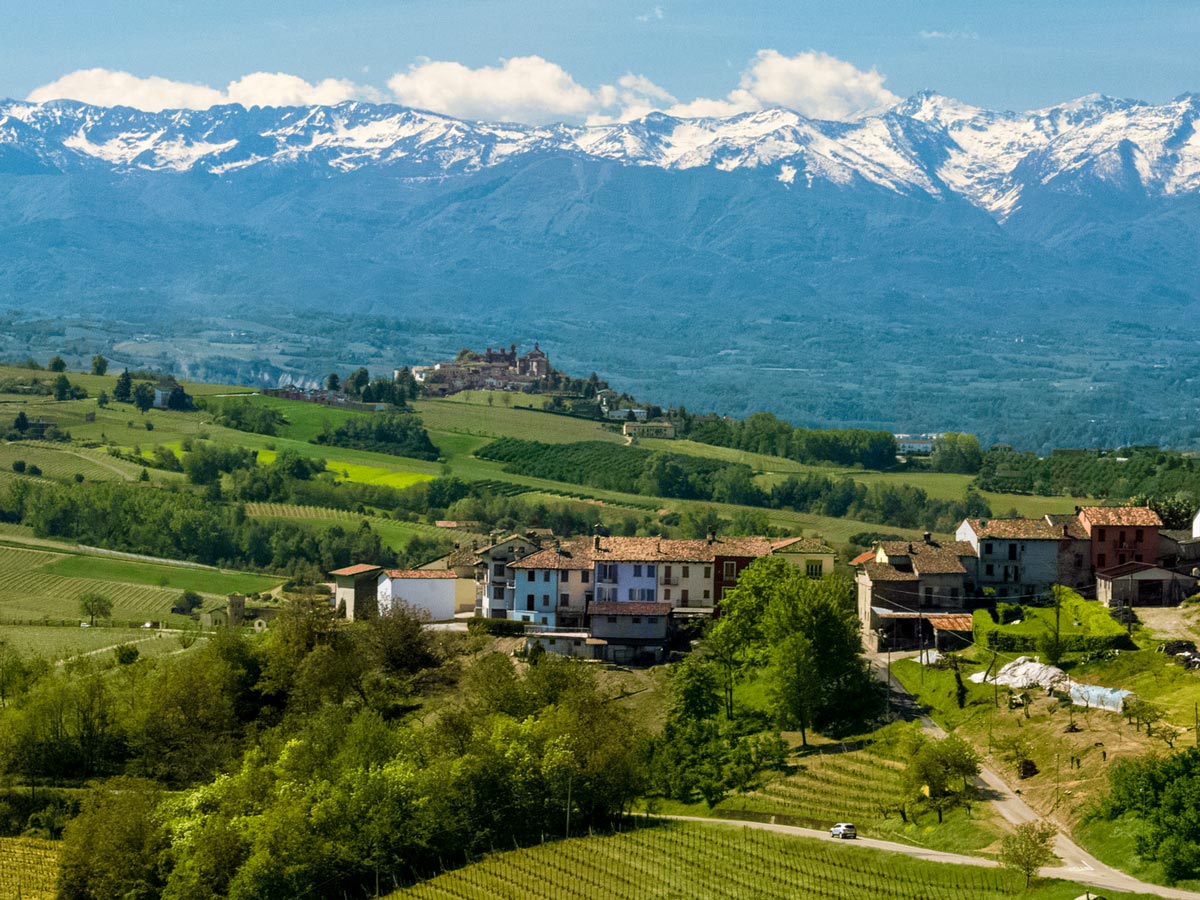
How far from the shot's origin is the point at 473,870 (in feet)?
183

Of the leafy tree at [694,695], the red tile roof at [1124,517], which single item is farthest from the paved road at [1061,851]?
the red tile roof at [1124,517]

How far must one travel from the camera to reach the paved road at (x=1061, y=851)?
46.7 metres

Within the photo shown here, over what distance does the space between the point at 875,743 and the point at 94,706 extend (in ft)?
108

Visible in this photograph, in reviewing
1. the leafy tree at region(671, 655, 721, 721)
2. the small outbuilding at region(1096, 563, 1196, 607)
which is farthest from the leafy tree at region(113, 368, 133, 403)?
the small outbuilding at region(1096, 563, 1196, 607)

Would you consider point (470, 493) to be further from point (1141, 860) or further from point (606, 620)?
point (1141, 860)

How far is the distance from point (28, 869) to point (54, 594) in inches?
1939

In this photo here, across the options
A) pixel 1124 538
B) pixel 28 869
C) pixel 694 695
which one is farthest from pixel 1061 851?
pixel 28 869

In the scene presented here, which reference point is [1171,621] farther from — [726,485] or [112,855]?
[726,485]

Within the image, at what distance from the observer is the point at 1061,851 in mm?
50281

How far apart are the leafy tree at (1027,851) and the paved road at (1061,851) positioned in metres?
0.64

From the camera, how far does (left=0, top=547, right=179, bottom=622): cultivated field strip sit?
104m

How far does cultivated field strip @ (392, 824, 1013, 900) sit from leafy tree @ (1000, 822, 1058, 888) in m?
0.62

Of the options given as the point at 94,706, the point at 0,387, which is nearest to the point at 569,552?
the point at 94,706

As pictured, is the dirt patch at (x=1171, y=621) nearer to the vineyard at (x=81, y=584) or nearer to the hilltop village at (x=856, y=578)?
the hilltop village at (x=856, y=578)
